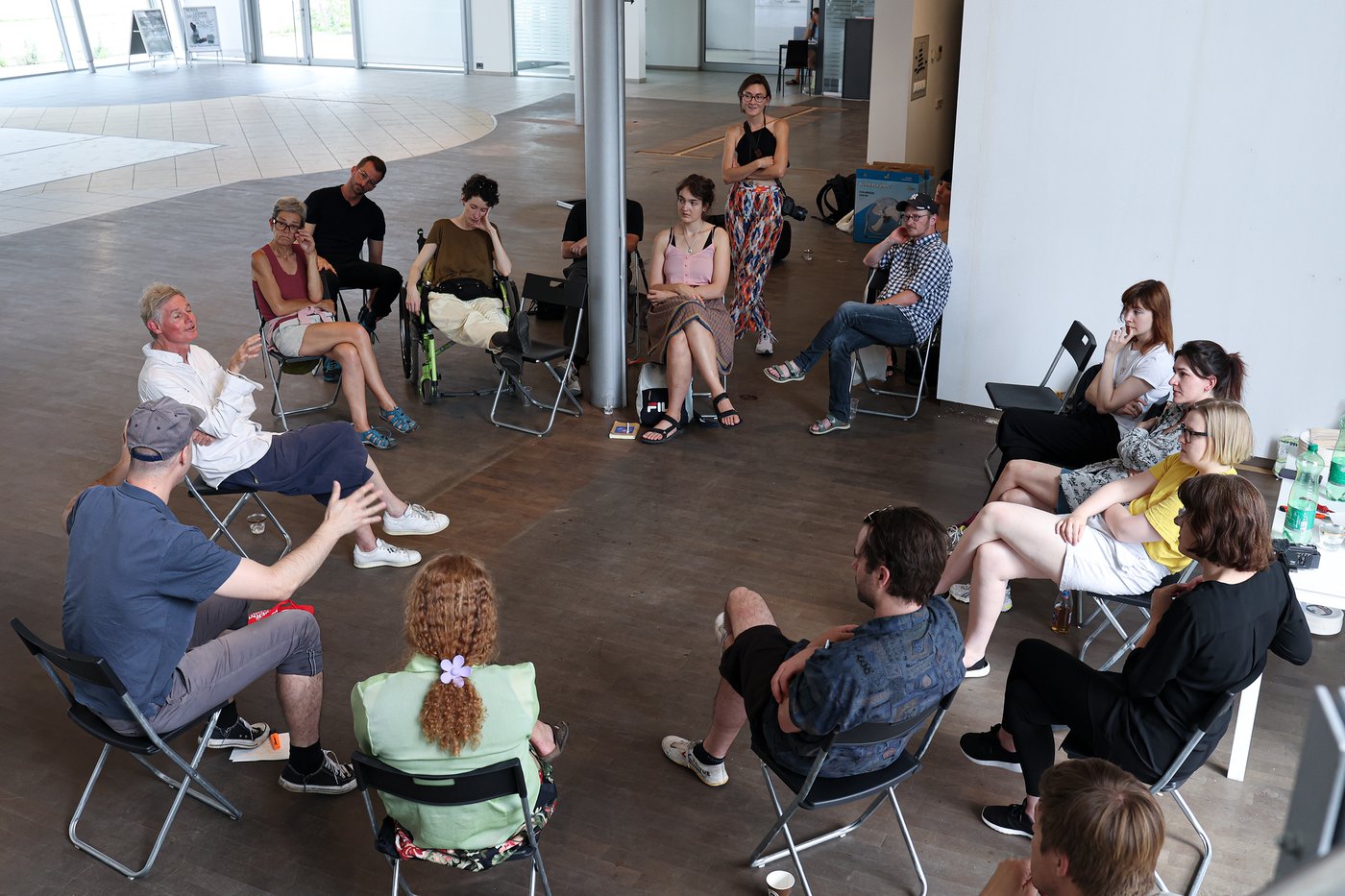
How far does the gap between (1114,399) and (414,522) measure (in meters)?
3.14

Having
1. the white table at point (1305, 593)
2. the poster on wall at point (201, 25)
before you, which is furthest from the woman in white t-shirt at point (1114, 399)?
the poster on wall at point (201, 25)

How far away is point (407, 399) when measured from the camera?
6.79m

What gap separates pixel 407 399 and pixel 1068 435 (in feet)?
12.5

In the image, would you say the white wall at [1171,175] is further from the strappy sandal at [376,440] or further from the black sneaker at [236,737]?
the black sneaker at [236,737]

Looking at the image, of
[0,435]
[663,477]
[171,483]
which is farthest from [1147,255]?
[0,435]

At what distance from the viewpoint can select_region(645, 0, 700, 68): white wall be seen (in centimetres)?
2153

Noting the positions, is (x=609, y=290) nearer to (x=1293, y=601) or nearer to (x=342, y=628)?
Answer: (x=342, y=628)

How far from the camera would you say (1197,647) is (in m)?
2.95

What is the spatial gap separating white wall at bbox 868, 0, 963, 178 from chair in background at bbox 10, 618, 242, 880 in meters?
8.91

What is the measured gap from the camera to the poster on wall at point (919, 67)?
34.3 ft

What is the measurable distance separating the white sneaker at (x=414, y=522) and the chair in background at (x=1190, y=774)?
298cm

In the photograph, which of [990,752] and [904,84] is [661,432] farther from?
[904,84]

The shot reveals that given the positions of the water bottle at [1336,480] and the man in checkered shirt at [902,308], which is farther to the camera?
the man in checkered shirt at [902,308]

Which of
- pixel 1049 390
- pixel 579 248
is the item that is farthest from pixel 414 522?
pixel 1049 390
